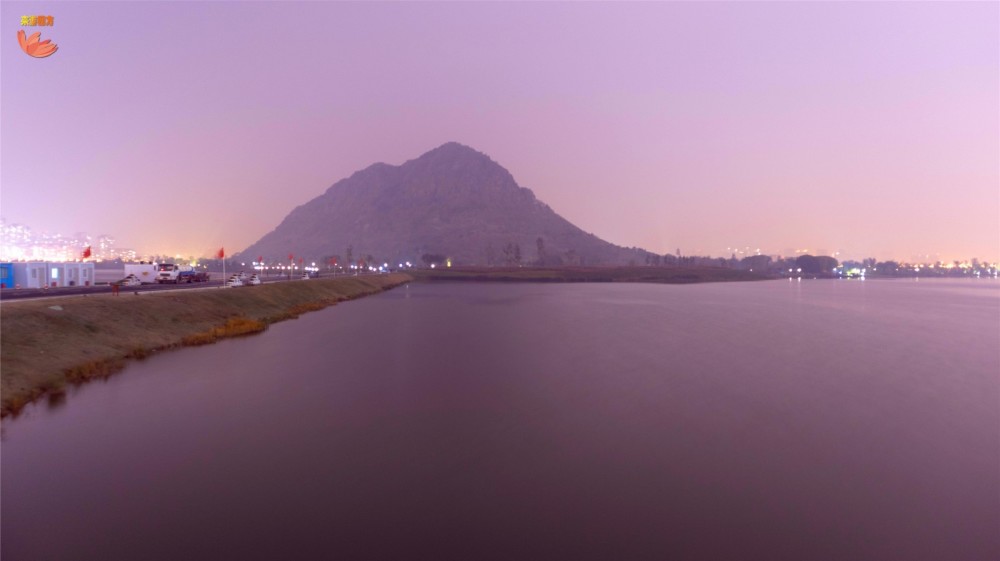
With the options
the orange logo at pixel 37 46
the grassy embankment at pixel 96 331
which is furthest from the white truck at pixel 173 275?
the orange logo at pixel 37 46

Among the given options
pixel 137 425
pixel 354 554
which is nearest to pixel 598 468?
pixel 354 554

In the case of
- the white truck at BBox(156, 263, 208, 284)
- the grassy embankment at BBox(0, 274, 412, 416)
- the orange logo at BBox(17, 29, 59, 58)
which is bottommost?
the grassy embankment at BBox(0, 274, 412, 416)

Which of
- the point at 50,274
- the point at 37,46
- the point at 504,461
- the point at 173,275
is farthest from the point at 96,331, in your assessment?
the point at 173,275

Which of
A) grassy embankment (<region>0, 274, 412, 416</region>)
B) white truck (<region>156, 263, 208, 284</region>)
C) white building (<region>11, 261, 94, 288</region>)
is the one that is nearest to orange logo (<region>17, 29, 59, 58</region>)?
grassy embankment (<region>0, 274, 412, 416</region>)

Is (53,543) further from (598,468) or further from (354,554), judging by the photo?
(598,468)

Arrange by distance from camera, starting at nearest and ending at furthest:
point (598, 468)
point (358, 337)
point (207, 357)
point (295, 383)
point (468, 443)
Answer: point (598, 468) → point (468, 443) → point (295, 383) → point (207, 357) → point (358, 337)

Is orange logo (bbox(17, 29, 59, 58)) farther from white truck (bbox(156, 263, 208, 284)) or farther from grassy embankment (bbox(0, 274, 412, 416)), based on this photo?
white truck (bbox(156, 263, 208, 284))
